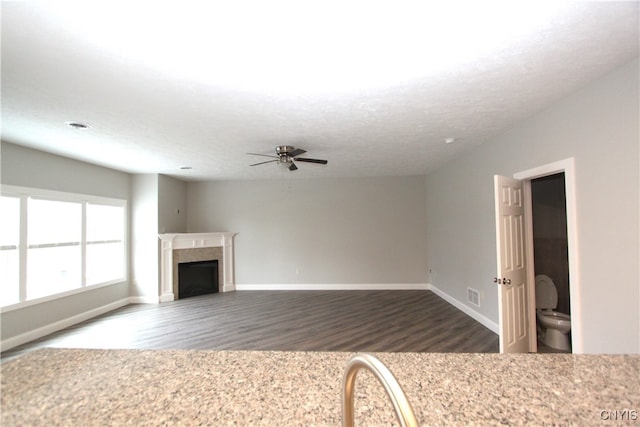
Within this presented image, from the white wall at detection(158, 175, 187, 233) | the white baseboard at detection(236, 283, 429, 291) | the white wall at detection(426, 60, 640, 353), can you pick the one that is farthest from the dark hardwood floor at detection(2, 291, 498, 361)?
the white wall at detection(158, 175, 187, 233)

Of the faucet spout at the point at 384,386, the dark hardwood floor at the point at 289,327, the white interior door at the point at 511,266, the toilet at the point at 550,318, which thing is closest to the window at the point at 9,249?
the dark hardwood floor at the point at 289,327

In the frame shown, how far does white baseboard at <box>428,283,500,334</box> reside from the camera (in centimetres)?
370

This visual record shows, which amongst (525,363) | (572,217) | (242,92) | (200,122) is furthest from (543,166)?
(200,122)

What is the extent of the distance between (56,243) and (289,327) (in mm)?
3763

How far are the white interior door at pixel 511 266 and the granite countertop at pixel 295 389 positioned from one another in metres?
1.90

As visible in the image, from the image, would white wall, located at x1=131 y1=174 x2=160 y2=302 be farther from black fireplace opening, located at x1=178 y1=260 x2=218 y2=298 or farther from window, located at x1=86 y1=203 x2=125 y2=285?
black fireplace opening, located at x1=178 y1=260 x2=218 y2=298

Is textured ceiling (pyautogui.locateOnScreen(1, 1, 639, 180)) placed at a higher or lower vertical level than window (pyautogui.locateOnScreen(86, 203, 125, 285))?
higher

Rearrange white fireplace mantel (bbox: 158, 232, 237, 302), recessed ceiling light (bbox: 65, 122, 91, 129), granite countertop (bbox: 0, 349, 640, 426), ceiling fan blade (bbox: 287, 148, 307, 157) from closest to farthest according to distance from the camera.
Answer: granite countertop (bbox: 0, 349, 640, 426), recessed ceiling light (bbox: 65, 122, 91, 129), ceiling fan blade (bbox: 287, 148, 307, 157), white fireplace mantel (bbox: 158, 232, 237, 302)

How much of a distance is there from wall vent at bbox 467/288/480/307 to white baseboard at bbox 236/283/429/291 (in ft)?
6.27

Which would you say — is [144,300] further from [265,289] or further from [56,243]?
[265,289]

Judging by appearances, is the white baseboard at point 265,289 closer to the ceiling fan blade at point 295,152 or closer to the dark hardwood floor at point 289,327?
the dark hardwood floor at point 289,327

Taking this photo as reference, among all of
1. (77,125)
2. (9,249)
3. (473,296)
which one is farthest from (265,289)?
(77,125)

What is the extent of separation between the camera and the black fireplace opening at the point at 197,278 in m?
5.95

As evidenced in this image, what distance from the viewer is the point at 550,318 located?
124 inches
